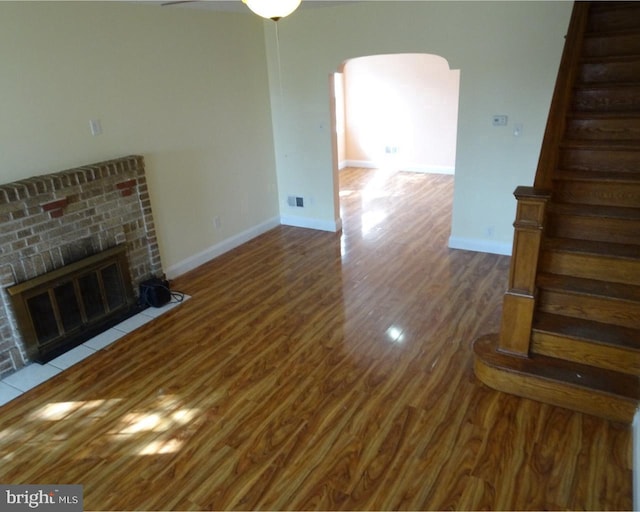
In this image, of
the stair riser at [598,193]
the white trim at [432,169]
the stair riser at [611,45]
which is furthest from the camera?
the white trim at [432,169]

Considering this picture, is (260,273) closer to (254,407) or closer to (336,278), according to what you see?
(336,278)

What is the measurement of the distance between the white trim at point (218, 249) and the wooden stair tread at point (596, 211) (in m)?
3.35

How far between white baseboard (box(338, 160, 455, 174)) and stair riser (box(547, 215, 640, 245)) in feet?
17.6

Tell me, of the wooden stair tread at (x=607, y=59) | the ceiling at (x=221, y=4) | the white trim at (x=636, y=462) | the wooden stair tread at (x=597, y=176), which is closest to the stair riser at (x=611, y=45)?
the wooden stair tread at (x=607, y=59)

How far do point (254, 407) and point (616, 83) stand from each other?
11.6 feet

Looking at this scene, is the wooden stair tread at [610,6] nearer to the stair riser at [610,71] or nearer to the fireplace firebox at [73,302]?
the stair riser at [610,71]

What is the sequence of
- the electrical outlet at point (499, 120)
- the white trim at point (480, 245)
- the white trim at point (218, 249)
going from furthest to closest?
the white trim at point (480, 245) < the white trim at point (218, 249) < the electrical outlet at point (499, 120)

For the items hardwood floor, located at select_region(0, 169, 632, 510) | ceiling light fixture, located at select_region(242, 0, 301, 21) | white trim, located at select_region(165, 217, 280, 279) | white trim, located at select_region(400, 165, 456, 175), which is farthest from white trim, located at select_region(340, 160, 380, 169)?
ceiling light fixture, located at select_region(242, 0, 301, 21)

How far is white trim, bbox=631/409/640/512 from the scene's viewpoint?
80.3 inches

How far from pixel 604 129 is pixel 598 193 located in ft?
2.13

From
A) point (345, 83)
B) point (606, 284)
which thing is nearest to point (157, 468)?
point (606, 284)

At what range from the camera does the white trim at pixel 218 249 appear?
4668mm

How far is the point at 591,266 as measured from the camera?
112 inches

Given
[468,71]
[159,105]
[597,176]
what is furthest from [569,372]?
[159,105]
